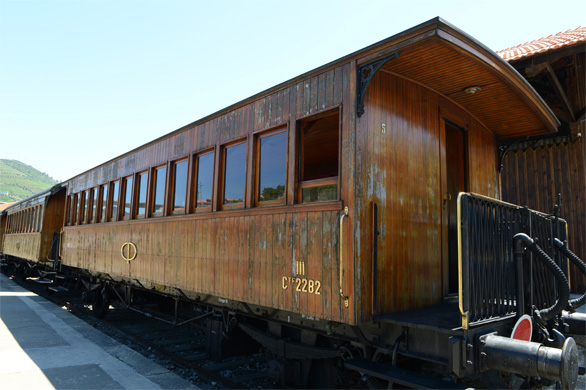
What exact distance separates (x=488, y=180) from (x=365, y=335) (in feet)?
10.5

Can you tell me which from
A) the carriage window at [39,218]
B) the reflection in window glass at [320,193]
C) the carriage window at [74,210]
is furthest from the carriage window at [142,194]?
the carriage window at [39,218]

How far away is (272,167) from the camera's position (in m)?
4.17

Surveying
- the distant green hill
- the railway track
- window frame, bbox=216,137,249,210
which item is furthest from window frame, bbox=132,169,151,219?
the distant green hill

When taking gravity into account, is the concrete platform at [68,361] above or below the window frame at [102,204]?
below

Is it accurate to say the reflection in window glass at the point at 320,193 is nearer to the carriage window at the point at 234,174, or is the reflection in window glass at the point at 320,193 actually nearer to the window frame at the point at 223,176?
the carriage window at the point at 234,174

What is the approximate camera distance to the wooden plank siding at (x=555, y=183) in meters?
6.55

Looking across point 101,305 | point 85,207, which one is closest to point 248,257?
point 101,305

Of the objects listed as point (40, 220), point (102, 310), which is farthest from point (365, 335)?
point (40, 220)

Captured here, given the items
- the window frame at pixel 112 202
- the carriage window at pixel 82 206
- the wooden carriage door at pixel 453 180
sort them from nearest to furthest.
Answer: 1. the wooden carriage door at pixel 453 180
2. the window frame at pixel 112 202
3. the carriage window at pixel 82 206

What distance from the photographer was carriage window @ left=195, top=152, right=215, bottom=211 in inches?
203

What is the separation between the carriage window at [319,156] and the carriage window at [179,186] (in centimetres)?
181

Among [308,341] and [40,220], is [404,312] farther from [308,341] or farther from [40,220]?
[40,220]

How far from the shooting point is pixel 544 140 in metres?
7.04

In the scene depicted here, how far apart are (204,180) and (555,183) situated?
599 cm
